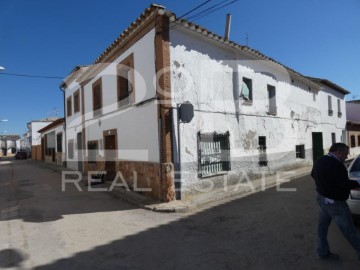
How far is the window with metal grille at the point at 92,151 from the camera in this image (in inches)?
494

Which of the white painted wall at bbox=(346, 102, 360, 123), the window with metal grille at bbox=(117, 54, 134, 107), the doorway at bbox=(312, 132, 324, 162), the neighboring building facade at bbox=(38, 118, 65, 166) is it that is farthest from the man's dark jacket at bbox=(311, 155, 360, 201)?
the white painted wall at bbox=(346, 102, 360, 123)

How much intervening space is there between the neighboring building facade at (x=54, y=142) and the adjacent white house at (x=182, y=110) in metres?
6.32

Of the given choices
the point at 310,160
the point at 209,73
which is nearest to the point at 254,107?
the point at 209,73

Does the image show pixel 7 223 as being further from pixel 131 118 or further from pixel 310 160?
pixel 310 160

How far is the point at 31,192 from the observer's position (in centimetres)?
1030

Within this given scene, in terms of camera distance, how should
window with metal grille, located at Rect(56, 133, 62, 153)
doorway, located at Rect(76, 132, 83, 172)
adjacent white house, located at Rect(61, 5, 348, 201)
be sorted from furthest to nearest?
1. window with metal grille, located at Rect(56, 133, 62, 153)
2. doorway, located at Rect(76, 132, 83, 172)
3. adjacent white house, located at Rect(61, 5, 348, 201)

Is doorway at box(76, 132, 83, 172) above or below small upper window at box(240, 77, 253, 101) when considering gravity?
below

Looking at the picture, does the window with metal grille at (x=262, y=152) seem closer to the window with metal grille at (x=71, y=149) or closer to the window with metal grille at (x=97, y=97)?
the window with metal grille at (x=97, y=97)

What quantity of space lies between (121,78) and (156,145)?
3.33m

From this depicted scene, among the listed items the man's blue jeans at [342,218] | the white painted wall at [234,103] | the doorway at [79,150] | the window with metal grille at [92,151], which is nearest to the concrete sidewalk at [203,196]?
the white painted wall at [234,103]

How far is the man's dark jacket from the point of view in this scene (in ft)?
11.5

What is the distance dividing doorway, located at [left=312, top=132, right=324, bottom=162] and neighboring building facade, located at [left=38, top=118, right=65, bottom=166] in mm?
15276

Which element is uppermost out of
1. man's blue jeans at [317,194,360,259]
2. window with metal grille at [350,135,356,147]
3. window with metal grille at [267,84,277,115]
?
window with metal grille at [267,84,277,115]

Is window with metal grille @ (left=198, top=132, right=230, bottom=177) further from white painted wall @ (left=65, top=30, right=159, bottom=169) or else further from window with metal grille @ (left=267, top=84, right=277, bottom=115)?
window with metal grille @ (left=267, top=84, right=277, bottom=115)
